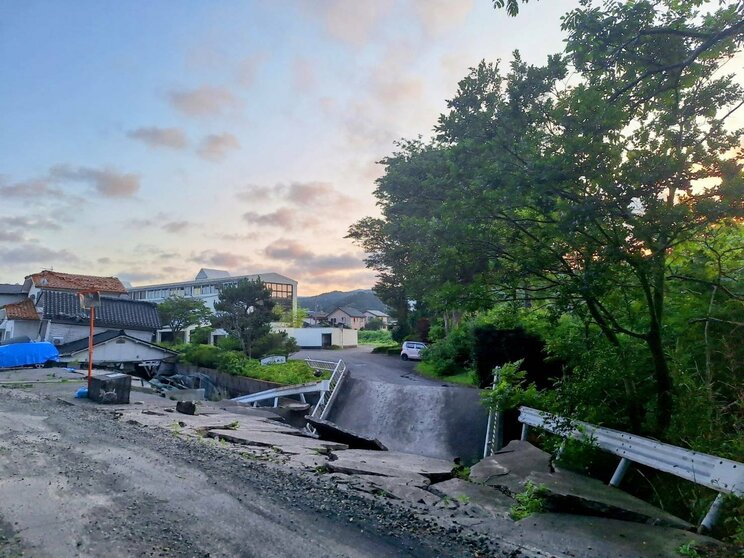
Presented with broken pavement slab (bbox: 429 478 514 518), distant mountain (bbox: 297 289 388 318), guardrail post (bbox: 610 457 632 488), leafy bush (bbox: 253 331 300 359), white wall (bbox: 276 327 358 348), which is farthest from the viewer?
distant mountain (bbox: 297 289 388 318)

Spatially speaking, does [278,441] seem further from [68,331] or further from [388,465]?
[68,331]

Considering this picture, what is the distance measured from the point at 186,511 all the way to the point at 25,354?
89.5 ft

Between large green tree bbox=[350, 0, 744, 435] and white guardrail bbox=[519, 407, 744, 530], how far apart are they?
2.38 feet

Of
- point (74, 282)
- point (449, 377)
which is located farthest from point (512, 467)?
point (74, 282)

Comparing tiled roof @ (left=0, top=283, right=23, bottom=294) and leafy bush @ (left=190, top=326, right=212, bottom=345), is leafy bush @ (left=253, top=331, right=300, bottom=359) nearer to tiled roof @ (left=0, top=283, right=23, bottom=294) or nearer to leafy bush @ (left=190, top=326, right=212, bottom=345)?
leafy bush @ (left=190, top=326, right=212, bottom=345)

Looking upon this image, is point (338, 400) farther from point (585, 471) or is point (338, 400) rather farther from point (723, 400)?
point (723, 400)

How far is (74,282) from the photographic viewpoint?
1796 inches

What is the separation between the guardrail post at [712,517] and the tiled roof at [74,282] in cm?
4477

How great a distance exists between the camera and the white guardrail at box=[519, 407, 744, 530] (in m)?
4.39

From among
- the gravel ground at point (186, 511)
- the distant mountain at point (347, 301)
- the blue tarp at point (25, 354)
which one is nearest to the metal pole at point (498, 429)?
the gravel ground at point (186, 511)

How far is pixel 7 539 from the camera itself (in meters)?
4.18

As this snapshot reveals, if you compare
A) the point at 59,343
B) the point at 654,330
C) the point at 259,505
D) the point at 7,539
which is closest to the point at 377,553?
the point at 259,505

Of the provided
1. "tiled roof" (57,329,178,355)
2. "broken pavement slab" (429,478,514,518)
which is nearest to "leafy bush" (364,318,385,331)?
→ "tiled roof" (57,329,178,355)

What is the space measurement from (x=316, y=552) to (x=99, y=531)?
1928 mm
